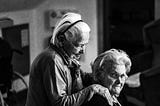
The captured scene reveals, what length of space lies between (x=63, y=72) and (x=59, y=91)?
0.27ft

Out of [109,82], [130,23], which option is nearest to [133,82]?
[109,82]

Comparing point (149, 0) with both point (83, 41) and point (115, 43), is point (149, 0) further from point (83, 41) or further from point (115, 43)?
point (83, 41)

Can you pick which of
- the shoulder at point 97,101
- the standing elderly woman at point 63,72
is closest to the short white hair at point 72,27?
the standing elderly woman at point 63,72

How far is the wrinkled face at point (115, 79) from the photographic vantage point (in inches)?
56.4

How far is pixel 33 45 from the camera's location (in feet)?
16.3

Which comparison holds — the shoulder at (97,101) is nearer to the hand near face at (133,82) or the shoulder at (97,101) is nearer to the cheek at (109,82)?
the cheek at (109,82)

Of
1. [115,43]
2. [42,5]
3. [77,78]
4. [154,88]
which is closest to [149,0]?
[115,43]

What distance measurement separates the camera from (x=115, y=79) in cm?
144

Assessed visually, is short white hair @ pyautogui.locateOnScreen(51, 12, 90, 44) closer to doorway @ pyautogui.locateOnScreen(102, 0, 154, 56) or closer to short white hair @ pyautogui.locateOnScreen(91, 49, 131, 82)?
short white hair @ pyautogui.locateOnScreen(91, 49, 131, 82)

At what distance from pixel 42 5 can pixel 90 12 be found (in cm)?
71

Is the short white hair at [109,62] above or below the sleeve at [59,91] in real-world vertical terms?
above

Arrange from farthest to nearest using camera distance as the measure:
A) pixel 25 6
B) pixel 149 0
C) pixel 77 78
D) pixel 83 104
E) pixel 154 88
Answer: pixel 149 0 < pixel 25 6 < pixel 154 88 < pixel 77 78 < pixel 83 104

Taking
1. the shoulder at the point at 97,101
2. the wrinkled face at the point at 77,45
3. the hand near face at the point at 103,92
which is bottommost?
the shoulder at the point at 97,101

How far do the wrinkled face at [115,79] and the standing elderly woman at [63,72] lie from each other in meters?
0.05
